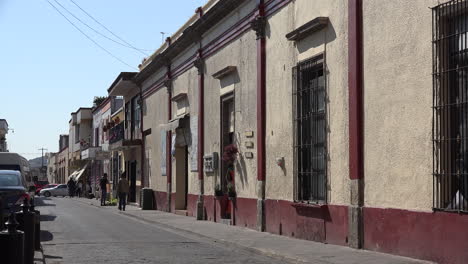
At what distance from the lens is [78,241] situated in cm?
1612

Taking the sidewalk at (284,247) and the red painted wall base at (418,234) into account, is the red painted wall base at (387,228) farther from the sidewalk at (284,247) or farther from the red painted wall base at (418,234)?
the sidewalk at (284,247)

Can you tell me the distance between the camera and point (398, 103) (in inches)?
465

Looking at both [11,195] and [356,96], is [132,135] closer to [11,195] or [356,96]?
[11,195]

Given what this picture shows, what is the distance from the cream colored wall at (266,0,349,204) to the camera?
13.9 metres

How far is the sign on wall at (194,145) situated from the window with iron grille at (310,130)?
918 centimetres

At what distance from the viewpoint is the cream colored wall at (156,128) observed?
102 ft

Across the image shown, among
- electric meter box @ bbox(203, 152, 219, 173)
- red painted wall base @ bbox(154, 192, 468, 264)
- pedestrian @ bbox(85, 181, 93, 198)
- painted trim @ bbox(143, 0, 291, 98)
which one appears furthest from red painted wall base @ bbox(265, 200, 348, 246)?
pedestrian @ bbox(85, 181, 93, 198)

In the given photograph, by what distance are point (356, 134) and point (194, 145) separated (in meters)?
12.7

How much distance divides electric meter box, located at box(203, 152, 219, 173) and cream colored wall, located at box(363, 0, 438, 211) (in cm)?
1000

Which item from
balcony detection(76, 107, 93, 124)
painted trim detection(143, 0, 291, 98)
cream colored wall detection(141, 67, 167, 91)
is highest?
balcony detection(76, 107, 93, 124)

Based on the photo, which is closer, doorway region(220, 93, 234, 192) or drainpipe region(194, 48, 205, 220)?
doorway region(220, 93, 234, 192)

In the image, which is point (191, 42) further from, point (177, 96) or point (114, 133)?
point (114, 133)

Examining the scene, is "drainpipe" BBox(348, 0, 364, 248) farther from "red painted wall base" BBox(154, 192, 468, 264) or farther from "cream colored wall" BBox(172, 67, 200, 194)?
"cream colored wall" BBox(172, 67, 200, 194)

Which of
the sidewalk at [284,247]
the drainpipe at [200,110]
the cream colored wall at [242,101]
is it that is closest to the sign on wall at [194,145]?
the drainpipe at [200,110]
